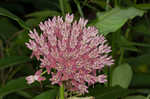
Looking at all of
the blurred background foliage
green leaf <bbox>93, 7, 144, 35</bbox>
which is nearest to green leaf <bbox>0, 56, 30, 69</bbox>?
the blurred background foliage

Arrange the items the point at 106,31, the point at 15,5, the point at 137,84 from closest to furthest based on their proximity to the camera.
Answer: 1. the point at 106,31
2. the point at 137,84
3. the point at 15,5

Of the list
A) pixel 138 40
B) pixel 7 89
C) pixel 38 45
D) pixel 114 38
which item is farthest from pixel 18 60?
pixel 138 40

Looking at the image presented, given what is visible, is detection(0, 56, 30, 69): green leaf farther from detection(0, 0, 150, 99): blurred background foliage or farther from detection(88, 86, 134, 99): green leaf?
detection(88, 86, 134, 99): green leaf

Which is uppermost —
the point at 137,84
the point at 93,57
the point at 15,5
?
the point at 15,5

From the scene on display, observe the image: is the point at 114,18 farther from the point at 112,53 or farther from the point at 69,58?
the point at 69,58

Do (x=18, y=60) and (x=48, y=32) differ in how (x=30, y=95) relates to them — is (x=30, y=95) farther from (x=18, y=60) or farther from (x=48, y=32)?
(x=48, y=32)

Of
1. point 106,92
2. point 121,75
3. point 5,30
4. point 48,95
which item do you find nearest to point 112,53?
point 121,75

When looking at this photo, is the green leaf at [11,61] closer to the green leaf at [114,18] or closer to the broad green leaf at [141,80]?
the green leaf at [114,18]
